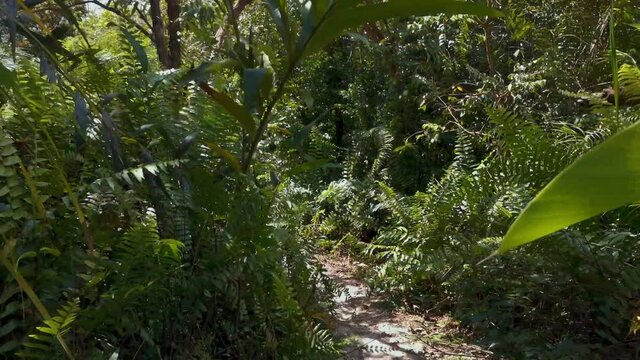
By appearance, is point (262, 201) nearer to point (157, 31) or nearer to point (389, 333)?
point (389, 333)

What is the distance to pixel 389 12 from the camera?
1177mm

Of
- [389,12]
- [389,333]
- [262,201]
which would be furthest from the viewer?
[389,333]

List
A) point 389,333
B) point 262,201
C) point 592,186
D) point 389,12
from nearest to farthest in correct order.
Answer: point 592,186 → point 389,12 → point 262,201 → point 389,333

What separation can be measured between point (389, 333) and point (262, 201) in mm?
2396

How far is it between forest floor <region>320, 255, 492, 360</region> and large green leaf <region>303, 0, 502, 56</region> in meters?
2.20

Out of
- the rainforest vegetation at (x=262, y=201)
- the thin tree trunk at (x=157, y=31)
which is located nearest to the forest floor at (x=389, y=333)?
the rainforest vegetation at (x=262, y=201)

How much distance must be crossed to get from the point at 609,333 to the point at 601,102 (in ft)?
5.40

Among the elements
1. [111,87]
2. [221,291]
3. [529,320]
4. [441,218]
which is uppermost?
[111,87]

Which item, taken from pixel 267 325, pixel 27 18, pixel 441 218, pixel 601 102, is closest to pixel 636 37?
pixel 601 102

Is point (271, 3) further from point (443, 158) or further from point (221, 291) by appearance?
point (443, 158)

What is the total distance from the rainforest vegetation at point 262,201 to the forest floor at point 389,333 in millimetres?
102

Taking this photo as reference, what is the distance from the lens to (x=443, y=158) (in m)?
7.15

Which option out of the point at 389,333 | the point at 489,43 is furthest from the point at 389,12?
the point at 489,43

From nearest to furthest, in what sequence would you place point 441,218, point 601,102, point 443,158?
point 601,102, point 441,218, point 443,158
